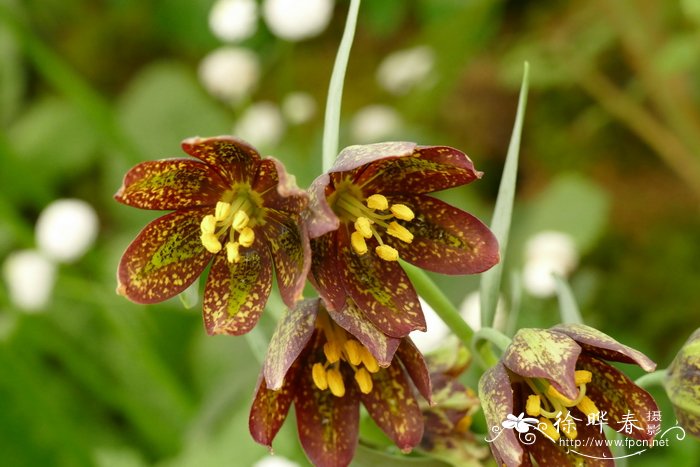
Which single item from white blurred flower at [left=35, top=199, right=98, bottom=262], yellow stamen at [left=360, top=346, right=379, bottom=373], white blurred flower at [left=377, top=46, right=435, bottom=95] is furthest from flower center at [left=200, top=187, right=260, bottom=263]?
white blurred flower at [left=377, top=46, right=435, bottom=95]

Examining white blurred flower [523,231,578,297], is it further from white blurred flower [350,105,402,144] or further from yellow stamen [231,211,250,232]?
yellow stamen [231,211,250,232]

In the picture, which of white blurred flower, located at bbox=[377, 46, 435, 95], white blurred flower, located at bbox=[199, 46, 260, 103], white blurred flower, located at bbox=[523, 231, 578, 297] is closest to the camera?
white blurred flower, located at bbox=[523, 231, 578, 297]

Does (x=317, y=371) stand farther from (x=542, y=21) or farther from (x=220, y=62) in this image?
(x=542, y=21)

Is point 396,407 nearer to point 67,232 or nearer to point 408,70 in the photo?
point 67,232

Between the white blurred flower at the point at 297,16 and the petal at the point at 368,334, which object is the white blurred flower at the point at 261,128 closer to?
the white blurred flower at the point at 297,16

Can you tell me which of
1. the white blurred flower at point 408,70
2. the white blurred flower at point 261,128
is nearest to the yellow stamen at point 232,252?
the white blurred flower at point 261,128

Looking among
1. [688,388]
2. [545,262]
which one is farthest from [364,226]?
[545,262]
